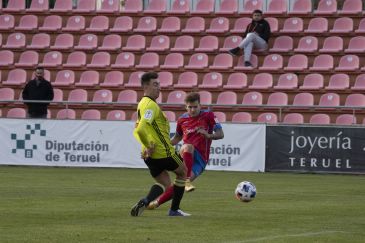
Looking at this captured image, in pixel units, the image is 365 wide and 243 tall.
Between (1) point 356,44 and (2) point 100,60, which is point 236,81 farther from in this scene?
(2) point 100,60

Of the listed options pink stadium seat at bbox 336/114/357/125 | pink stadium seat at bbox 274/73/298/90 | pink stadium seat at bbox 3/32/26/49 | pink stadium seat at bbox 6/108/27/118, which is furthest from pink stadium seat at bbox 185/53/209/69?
pink stadium seat at bbox 3/32/26/49

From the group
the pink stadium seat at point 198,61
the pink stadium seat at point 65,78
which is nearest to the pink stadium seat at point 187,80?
the pink stadium seat at point 198,61

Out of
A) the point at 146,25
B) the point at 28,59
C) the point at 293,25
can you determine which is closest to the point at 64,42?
the point at 28,59

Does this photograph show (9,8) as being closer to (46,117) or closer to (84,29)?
(84,29)

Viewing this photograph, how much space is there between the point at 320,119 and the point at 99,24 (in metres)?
8.96

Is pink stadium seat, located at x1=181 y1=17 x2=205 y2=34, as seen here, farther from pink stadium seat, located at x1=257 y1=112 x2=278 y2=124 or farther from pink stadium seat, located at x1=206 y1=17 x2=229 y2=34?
pink stadium seat, located at x1=257 y1=112 x2=278 y2=124

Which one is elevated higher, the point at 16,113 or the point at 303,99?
the point at 303,99

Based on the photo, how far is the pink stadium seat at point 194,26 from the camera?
98.6 ft

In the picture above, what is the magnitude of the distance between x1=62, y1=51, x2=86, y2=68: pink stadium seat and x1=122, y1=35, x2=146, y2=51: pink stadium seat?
1.29 m

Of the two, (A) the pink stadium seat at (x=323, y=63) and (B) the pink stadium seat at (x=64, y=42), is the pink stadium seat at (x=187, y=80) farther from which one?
(B) the pink stadium seat at (x=64, y=42)

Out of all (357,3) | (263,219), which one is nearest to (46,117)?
(357,3)

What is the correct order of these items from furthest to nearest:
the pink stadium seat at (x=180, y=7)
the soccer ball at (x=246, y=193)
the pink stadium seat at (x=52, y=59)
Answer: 1. the pink stadium seat at (x=180, y=7)
2. the pink stadium seat at (x=52, y=59)
3. the soccer ball at (x=246, y=193)

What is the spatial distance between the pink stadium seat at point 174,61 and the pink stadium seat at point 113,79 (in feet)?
4.17

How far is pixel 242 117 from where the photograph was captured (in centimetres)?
2627
